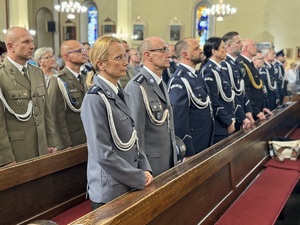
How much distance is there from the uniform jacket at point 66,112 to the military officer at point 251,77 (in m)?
2.04

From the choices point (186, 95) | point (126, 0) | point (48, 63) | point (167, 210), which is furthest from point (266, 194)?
point (126, 0)

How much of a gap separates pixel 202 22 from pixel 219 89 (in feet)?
37.7

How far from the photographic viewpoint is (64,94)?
307 centimetres

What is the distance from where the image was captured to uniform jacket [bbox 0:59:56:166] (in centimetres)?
262

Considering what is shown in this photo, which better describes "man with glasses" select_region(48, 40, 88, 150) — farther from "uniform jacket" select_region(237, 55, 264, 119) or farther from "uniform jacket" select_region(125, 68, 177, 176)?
"uniform jacket" select_region(237, 55, 264, 119)

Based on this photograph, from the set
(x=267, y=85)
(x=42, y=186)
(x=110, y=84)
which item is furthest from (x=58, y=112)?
(x=267, y=85)

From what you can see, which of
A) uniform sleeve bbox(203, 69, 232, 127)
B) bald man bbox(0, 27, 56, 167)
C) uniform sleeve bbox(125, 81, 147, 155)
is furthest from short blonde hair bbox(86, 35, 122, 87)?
uniform sleeve bbox(203, 69, 232, 127)

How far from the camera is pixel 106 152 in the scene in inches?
66.4

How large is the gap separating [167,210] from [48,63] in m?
2.94

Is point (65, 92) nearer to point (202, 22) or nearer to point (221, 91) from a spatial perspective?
point (221, 91)

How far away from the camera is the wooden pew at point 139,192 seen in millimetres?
1646

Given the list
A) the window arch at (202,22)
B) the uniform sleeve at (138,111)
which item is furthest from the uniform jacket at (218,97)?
the window arch at (202,22)

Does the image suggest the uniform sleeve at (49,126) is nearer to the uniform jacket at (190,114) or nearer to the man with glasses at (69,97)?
the man with glasses at (69,97)

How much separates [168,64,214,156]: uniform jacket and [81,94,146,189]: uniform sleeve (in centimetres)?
120
